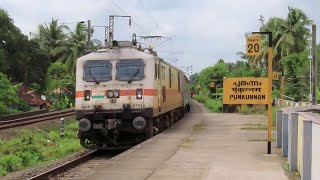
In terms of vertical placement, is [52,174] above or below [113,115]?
below

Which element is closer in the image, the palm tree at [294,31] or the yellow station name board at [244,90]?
the yellow station name board at [244,90]

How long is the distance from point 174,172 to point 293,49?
43.0 meters

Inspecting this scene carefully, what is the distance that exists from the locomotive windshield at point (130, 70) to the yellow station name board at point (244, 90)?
638 inches

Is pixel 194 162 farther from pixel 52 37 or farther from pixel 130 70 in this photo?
pixel 52 37

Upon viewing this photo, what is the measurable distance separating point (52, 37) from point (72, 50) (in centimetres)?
440

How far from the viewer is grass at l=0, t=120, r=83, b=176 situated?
14.7 m

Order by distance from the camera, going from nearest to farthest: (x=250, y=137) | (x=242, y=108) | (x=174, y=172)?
(x=174, y=172), (x=250, y=137), (x=242, y=108)

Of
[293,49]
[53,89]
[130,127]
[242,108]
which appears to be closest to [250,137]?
[130,127]

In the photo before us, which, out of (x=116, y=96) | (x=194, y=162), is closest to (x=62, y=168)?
(x=194, y=162)

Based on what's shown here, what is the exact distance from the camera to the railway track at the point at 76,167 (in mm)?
11704

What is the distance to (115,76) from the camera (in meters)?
16.2

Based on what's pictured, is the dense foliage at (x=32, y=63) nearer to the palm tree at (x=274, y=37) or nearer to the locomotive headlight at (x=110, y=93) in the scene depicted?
the palm tree at (x=274, y=37)

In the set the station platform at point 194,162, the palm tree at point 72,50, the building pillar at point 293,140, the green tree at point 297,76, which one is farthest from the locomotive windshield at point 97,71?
the palm tree at point 72,50

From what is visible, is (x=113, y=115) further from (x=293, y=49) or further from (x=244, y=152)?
(x=293, y=49)
